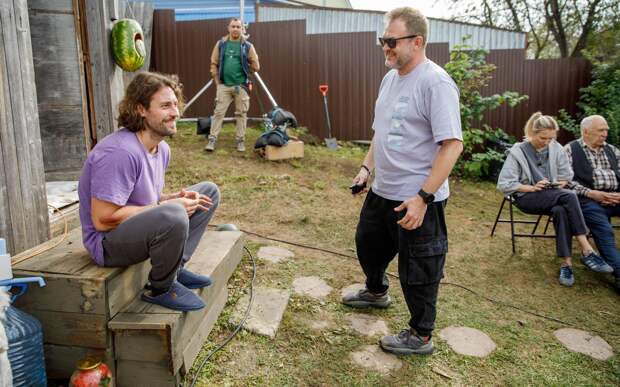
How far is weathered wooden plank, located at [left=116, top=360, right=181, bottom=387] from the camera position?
2.11 metres

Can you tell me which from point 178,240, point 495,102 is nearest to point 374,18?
point 495,102

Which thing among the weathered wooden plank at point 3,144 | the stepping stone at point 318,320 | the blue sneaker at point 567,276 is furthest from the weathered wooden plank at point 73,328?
the blue sneaker at point 567,276

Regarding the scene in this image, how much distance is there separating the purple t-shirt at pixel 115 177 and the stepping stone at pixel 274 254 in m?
1.65

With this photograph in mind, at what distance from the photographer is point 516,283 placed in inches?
153

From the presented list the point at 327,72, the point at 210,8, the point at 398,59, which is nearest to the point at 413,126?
the point at 398,59

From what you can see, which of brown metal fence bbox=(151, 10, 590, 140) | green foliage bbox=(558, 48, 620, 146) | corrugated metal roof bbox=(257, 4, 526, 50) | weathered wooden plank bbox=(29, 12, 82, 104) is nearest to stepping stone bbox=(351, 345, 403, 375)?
weathered wooden plank bbox=(29, 12, 82, 104)

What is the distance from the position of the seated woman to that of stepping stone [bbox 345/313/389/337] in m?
1.98

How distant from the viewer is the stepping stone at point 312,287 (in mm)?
3304

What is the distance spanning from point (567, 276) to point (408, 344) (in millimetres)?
2058

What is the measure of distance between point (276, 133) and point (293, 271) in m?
3.48

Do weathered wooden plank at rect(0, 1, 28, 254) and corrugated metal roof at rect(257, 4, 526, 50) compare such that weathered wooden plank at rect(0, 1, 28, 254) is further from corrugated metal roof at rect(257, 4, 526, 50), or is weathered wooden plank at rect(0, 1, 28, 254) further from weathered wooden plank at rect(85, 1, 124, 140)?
corrugated metal roof at rect(257, 4, 526, 50)

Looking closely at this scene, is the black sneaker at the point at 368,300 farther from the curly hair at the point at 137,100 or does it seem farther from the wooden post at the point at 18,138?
the wooden post at the point at 18,138

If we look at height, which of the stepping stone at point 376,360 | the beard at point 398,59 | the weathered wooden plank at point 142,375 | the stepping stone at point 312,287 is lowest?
the stepping stone at point 376,360

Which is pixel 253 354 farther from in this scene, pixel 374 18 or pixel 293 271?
pixel 374 18
